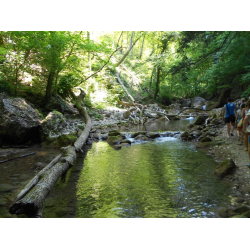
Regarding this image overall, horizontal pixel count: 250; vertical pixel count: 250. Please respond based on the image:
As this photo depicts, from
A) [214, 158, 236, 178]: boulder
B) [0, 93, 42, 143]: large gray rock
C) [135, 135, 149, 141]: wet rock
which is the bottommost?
[214, 158, 236, 178]: boulder

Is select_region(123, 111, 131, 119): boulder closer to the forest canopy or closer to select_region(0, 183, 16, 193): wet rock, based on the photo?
the forest canopy

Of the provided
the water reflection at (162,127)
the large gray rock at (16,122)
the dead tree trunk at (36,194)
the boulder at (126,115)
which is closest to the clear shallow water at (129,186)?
the dead tree trunk at (36,194)

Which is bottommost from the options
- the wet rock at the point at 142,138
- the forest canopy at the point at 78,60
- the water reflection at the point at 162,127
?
the wet rock at the point at 142,138

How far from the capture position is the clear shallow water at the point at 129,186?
3.74 m

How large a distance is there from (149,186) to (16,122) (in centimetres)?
651

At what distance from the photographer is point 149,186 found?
4910 mm

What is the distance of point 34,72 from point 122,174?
10552mm

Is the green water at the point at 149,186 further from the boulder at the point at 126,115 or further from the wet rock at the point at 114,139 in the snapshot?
the boulder at the point at 126,115

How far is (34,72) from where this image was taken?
41.3 feet

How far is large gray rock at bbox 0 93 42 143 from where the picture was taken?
7.92 meters

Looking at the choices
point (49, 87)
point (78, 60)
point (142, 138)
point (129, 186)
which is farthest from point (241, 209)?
point (78, 60)

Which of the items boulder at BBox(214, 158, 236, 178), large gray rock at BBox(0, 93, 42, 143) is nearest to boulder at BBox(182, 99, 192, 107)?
large gray rock at BBox(0, 93, 42, 143)
